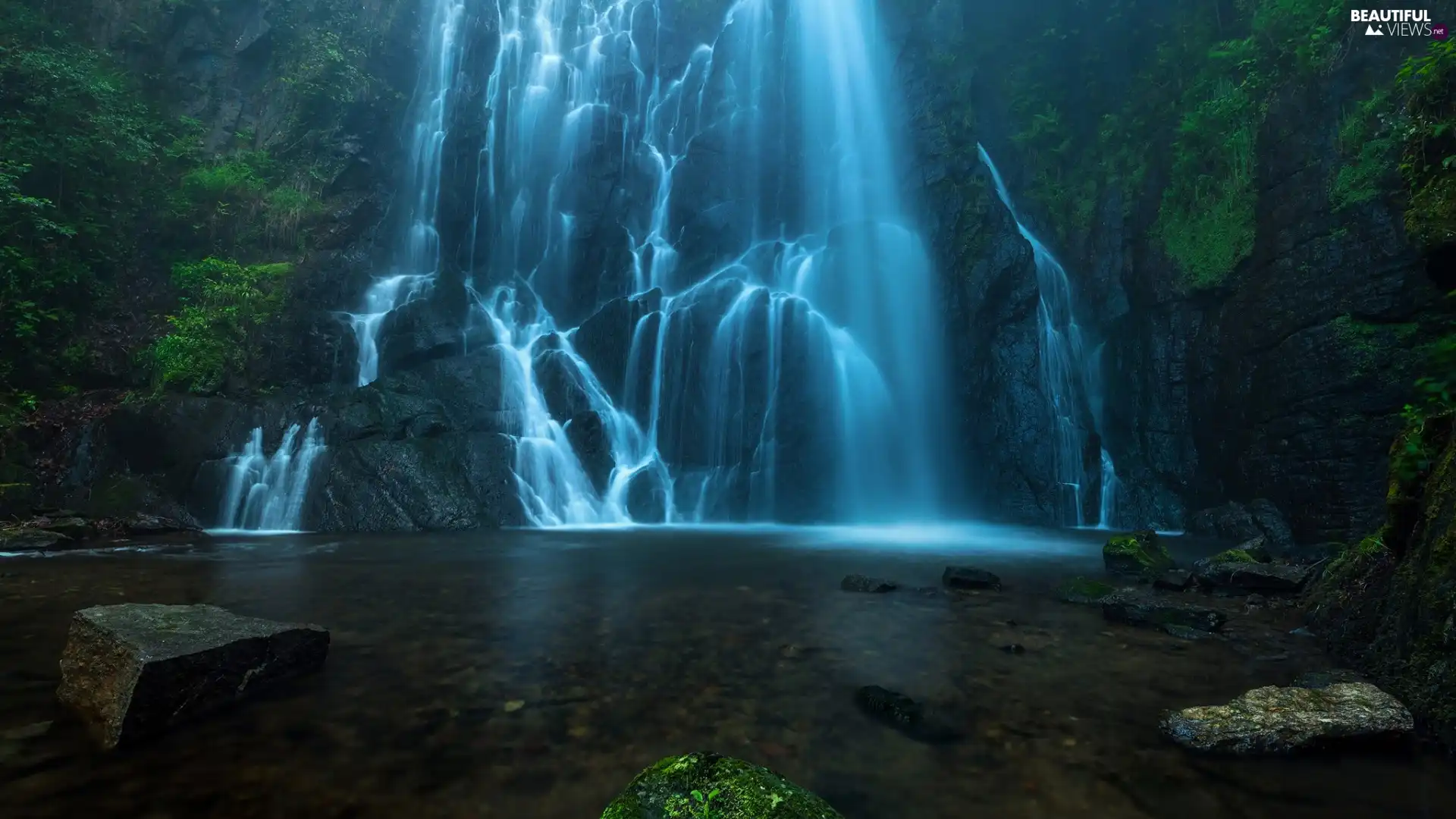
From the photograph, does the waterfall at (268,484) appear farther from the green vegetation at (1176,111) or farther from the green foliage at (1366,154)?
the green foliage at (1366,154)

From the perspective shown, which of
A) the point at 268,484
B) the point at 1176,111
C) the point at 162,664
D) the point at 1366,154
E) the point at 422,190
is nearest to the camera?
the point at 162,664

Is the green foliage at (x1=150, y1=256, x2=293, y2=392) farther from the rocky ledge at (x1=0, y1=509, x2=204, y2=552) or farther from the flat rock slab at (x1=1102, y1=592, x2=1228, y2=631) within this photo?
the flat rock slab at (x1=1102, y1=592, x2=1228, y2=631)

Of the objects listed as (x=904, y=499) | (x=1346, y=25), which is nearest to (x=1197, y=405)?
(x=904, y=499)

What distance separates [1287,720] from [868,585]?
4.83m

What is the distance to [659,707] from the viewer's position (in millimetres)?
4266

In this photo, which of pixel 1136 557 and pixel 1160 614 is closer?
pixel 1160 614

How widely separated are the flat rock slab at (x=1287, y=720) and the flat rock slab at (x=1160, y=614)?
2.30 metres

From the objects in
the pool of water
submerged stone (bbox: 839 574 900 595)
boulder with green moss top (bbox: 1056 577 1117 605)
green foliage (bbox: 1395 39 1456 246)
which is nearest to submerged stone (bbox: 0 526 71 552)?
the pool of water

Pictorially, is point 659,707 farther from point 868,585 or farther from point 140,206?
point 140,206

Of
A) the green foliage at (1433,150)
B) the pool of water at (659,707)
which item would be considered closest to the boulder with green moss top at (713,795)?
the pool of water at (659,707)

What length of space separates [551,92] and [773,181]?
31.1ft

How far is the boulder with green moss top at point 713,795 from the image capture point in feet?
7.78

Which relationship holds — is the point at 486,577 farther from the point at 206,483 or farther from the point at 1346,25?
the point at 1346,25

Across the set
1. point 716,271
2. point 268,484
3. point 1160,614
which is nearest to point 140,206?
point 268,484
